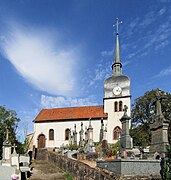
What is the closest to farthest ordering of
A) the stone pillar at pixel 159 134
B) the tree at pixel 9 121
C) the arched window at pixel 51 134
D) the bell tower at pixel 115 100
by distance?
1. the stone pillar at pixel 159 134
2. the tree at pixel 9 121
3. the bell tower at pixel 115 100
4. the arched window at pixel 51 134

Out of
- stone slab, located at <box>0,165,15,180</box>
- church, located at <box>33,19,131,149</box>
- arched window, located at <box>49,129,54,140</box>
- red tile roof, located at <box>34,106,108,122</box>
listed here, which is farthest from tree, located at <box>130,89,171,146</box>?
stone slab, located at <box>0,165,15,180</box>

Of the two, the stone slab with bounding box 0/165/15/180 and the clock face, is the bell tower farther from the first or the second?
the stone slab with bounding box 0/165/15/180

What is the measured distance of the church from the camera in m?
41.1

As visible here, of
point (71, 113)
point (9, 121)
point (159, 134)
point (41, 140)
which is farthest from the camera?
point (71, 113)

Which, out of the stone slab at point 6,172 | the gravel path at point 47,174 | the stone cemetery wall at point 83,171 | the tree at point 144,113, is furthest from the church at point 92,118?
the stone slab at point 6,172

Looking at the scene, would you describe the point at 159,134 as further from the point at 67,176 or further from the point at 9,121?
the point at 9,121

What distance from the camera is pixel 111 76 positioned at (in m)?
44.5

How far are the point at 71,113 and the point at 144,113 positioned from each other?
14.0 metres

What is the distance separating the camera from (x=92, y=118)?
42.0 m

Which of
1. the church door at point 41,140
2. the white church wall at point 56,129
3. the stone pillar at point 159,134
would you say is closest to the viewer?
the stone pillar at point 159,134

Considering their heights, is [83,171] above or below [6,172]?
above

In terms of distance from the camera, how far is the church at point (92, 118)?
41.1m

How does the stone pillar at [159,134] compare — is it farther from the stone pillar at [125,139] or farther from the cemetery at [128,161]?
the stone pillar at [125,139]

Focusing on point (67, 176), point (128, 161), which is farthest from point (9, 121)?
point (128, 161)
